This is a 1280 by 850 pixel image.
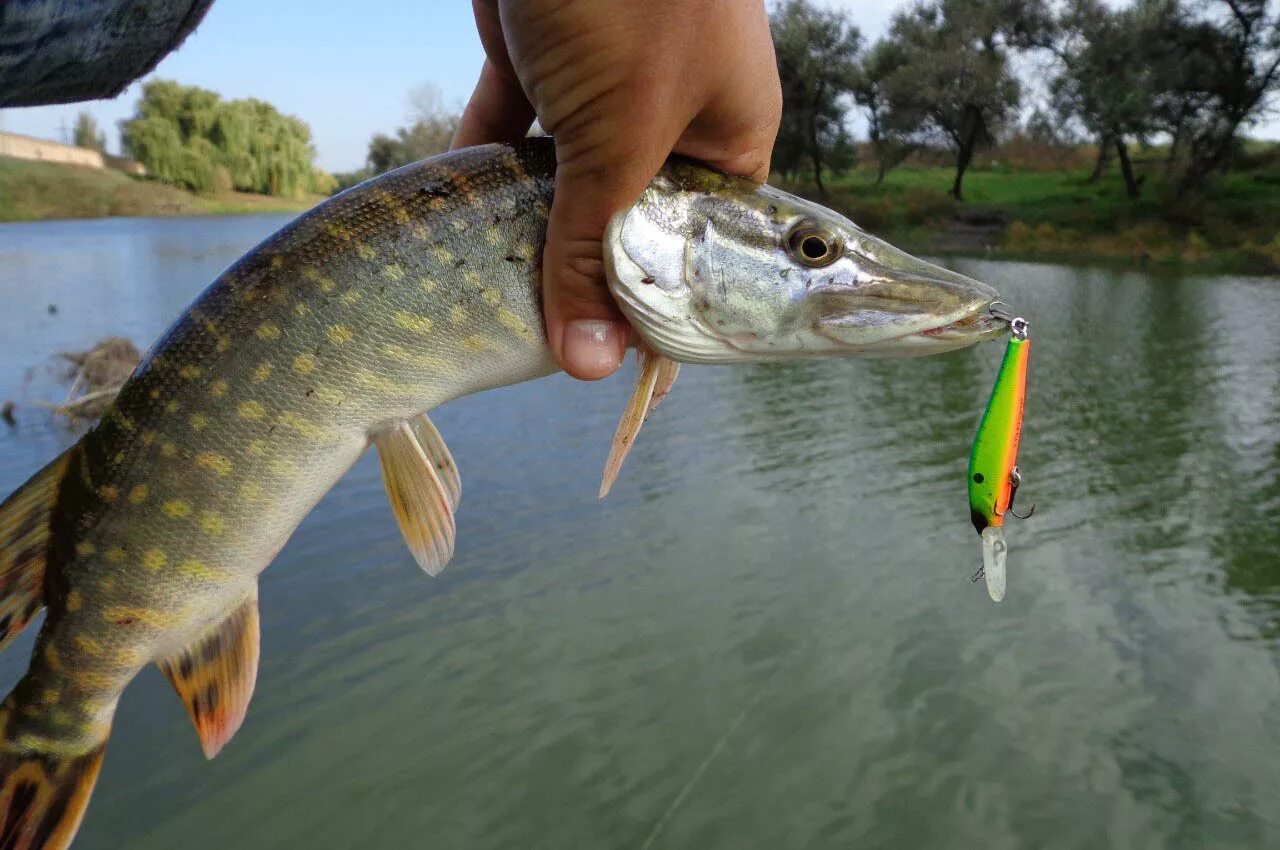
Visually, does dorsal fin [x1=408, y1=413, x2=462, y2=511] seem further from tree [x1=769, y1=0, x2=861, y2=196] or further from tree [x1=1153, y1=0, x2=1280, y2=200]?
tree [x1=769, y1=0, x2=861, y2=196]

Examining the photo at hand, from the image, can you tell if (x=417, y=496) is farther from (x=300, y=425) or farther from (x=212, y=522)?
(x=212, y=522)

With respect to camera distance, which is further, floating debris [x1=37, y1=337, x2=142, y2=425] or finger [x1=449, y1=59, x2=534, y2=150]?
floating debris [x1=37, y1=337, x2=142, y2=425]

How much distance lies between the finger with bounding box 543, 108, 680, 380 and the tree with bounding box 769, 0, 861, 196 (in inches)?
1635

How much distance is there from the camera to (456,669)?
6.38 m

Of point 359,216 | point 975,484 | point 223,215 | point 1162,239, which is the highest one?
point 359,216

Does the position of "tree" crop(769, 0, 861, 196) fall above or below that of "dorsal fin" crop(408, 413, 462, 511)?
above

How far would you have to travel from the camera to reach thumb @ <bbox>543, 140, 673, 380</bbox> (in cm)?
168

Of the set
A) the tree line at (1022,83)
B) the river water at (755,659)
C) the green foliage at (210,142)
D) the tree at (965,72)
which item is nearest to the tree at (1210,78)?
the tree line at (1022,83)

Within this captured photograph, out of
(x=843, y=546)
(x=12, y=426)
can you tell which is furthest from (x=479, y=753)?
(x=12, y=426)

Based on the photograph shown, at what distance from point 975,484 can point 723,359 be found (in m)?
0.64

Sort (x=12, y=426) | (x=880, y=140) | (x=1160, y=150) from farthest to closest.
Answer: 1. (x=880, y=140)
2. (x=1160, y=150)
3. (x=12, y=426)

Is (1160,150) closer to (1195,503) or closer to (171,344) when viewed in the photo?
(1195,503)

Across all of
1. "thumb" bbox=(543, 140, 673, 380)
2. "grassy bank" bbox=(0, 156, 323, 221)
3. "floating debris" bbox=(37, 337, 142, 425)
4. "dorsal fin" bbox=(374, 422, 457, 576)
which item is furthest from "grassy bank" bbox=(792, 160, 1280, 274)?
"grassy bank" bbox=(0, 156, 323, 221)

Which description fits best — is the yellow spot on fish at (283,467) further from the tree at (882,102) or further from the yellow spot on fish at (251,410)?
the tree at (882,102)
